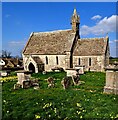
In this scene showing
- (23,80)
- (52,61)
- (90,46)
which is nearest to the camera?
(23,80)

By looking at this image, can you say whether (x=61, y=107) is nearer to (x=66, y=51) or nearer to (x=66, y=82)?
(x=66, y=82)

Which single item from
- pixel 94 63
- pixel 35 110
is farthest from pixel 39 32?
pixel 35 110

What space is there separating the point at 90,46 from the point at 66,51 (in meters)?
4.20

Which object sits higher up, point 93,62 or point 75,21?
point 75,21

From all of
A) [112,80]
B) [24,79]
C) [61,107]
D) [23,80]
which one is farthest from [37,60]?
[61,107]

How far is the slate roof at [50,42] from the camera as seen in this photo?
4019cm

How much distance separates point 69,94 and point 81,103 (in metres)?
2.16

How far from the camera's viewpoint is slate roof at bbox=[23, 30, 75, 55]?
40188mm

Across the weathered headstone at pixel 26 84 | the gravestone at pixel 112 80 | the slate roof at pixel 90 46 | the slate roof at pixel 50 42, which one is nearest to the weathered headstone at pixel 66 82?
the weathered headstone at pixel 26 84

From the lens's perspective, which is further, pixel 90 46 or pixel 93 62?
pixel 90 46

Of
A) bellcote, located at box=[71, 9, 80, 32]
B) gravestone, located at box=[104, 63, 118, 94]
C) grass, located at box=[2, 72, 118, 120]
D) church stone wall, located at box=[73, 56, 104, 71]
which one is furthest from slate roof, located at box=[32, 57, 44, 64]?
gravestone, located at box=[104, 63, 118, 94]

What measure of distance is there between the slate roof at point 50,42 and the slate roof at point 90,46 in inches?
66.7

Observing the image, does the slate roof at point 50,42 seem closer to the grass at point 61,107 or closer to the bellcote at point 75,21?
the bellcote at point 75,21

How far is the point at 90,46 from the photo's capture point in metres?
39.2
